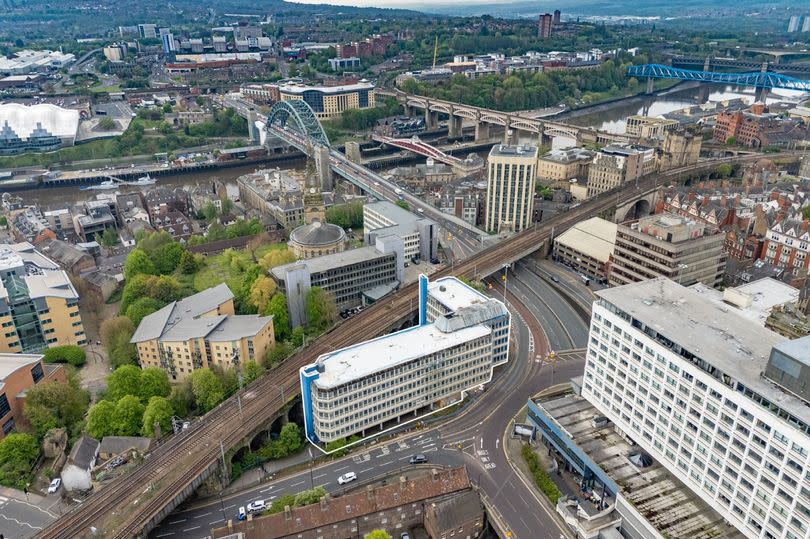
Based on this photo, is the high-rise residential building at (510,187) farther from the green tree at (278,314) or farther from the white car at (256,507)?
the white car at (256,507)

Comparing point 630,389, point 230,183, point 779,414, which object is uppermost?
point 779,414

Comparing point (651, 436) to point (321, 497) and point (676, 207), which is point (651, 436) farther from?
point (676, 207)

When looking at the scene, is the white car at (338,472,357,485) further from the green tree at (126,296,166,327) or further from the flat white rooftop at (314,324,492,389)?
the green tree at (126,296,166,327)

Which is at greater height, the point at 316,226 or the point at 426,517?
the point at 316,226

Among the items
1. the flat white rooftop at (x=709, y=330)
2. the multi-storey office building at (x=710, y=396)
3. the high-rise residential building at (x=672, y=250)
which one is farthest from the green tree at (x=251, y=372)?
the high-rise residential building at (x=672, y=250)

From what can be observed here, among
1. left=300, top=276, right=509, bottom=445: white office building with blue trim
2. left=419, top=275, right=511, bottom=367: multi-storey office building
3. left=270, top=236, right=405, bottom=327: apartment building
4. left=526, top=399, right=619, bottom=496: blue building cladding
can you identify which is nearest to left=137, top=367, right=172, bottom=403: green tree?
left=300, top=276, right=509, bottom=445: white office building with blue trim

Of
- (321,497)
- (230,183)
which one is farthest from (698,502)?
(230,183)

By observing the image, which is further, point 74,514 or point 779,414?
point 74,514

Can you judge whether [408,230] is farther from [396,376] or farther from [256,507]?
[256,507]

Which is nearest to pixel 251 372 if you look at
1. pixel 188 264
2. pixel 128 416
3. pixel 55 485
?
pixel 128 416
